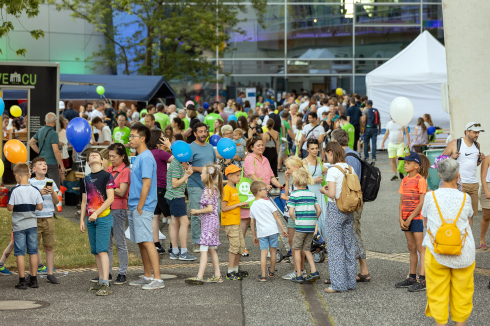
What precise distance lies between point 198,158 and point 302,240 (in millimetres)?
2327

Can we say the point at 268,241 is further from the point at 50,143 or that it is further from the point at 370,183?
the point at 50,143

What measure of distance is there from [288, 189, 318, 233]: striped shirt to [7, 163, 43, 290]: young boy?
10.1ft

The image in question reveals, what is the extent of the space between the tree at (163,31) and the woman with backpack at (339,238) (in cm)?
2151

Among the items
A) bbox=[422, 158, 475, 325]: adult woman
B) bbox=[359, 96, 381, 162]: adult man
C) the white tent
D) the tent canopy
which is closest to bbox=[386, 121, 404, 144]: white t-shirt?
bbox=[359, 96, 381, 162]: adult man

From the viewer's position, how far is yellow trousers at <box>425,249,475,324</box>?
5.05 m

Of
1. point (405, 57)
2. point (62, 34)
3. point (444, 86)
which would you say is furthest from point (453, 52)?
point (62, 34)

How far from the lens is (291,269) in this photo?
7.96 metres

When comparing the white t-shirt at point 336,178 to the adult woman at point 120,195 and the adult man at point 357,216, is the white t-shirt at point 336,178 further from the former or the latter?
the adult woman at point 120,195

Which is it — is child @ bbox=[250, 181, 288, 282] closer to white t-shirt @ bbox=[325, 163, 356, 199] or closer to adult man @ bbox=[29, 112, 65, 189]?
white t-shirt @ bbox=[325, 163, 356, 199]

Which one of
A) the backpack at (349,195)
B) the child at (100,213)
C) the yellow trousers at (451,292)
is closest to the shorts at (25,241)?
the child at (100,213)

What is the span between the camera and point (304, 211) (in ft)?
23.1

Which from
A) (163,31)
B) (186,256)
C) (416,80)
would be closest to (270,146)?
(186,256)

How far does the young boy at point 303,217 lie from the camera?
23.1 ft

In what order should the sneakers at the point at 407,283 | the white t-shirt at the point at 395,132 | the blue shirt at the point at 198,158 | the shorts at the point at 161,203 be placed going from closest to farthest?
the sneakers at the point at 407,283 → the blue shirt at the point at 198,158 → the shorts at the point at 161,203 → the white t-shirt at the point at 395,132
